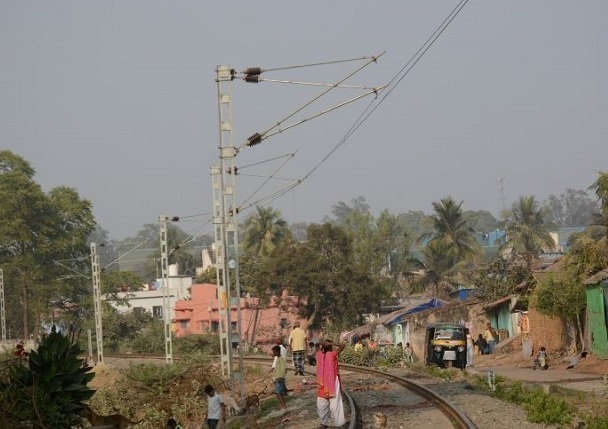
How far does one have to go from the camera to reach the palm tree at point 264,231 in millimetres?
100625

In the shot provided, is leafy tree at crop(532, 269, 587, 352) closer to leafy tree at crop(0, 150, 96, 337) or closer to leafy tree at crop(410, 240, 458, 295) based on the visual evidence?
leafy tree at crop(410, 240, 458, 295)

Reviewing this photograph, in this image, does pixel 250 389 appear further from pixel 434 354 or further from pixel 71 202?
pixel 71 202

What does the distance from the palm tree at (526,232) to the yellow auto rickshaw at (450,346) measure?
144ft

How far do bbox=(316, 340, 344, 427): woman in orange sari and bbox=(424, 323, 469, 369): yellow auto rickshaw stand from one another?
69.1 feet

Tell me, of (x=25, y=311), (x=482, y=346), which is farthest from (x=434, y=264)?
(x=482, y=346)

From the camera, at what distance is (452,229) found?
86.2 metres

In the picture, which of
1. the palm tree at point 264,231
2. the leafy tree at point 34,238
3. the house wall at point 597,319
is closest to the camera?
the house wall at point 597,319

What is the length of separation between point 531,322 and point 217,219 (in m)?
15.9

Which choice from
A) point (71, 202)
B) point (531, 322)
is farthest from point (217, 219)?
point (71, 202)

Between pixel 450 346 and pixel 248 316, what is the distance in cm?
4360

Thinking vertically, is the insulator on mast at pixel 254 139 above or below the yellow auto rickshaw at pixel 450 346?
above

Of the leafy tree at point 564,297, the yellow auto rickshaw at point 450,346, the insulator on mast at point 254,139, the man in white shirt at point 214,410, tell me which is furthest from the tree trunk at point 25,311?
the man in white shirt at point 214,410

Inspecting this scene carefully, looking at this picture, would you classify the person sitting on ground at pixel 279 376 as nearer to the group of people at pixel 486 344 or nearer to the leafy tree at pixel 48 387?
the leafy tree at pixel 48 387

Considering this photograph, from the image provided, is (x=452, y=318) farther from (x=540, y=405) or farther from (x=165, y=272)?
(x=540, y=405)
